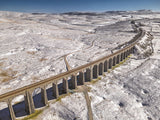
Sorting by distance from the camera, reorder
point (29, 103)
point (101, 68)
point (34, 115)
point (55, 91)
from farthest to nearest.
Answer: point (101, 68), point (55, 91), point (34, 115), point (29, 103)

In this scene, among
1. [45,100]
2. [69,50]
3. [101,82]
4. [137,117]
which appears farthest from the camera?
[69,50]

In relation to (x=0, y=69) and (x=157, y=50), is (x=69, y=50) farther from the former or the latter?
(x=157, y=50)

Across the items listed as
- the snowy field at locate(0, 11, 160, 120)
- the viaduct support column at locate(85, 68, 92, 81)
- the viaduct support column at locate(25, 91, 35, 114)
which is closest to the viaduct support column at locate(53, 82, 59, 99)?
the snowy field at locate(0, 11, 160, 120)

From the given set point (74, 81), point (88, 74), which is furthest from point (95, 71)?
point (74, 81)

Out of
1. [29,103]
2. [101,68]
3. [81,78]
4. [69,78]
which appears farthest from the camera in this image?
[101,68]

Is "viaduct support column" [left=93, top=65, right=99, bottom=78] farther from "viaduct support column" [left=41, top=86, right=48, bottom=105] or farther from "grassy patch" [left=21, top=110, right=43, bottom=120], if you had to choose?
"grassy patch" [left=21, top=110, right=43, bottom=120]

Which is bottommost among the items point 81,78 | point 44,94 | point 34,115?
point 34,115

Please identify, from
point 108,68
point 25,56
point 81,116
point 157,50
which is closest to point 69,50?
point 25,56

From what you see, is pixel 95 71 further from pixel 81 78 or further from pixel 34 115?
pixel 34 115

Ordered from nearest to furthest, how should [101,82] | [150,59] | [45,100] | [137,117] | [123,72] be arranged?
[137,117], [45,100], [101,82], [123,72], [150,59]
